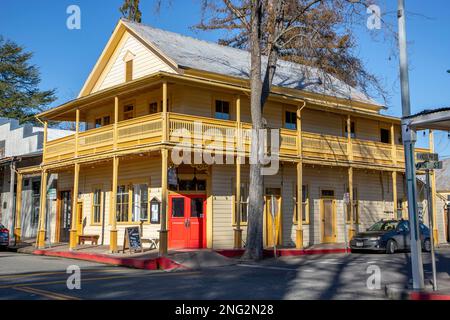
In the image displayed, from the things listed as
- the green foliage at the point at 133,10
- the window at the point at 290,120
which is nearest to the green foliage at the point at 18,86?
the green foliage at the point at 133,10

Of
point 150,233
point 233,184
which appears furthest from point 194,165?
point 150,233

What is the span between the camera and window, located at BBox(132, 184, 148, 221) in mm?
22828

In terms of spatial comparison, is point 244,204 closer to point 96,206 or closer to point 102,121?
point 96,206

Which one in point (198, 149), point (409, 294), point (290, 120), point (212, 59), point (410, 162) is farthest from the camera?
point (290, 120)

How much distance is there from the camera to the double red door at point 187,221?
21594 millimetres

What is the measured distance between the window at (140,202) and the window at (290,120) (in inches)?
292

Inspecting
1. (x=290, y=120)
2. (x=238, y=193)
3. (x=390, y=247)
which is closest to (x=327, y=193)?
(x=290, y=120)

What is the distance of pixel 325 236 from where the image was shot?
86.3ft

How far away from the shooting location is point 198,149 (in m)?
19.6

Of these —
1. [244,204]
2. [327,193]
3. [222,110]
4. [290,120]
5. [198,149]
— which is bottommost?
[244,204]

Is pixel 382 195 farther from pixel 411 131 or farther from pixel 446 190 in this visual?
pixel 446 190

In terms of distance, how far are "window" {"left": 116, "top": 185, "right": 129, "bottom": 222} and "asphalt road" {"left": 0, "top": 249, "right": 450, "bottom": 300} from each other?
5.52m

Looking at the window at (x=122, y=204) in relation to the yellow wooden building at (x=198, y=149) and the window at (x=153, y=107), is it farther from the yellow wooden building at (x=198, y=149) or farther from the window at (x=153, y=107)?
the window at (x=153, y=107)

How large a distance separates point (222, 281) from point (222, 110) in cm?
1131
